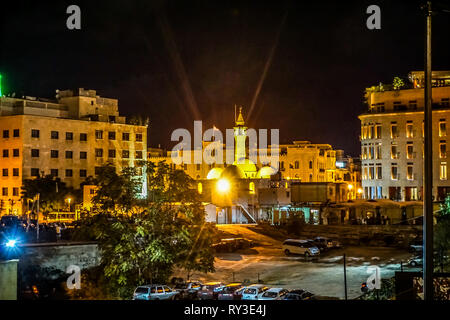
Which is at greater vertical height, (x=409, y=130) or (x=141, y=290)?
(x=409, y=130)

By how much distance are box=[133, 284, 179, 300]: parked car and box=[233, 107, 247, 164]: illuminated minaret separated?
67.1 metres

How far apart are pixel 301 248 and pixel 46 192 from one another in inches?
1034

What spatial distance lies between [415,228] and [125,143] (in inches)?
1394

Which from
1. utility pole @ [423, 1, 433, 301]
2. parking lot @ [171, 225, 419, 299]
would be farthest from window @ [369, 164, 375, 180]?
utility pole @ [423, 1, 433, 301]

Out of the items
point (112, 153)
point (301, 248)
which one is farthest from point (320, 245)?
point (112, 153)

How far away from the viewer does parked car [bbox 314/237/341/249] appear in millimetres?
44406

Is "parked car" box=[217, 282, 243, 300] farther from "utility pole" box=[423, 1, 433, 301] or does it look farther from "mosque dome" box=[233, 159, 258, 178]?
"mosque dome" box=[233, 159, 258, 178]

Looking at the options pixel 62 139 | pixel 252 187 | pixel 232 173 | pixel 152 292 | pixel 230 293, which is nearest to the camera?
pixel 152 292

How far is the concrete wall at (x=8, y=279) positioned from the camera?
1350 centimetres

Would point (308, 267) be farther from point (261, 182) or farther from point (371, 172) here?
point (261, 182)

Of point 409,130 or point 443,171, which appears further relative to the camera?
point 409,130

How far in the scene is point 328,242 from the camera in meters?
45.2

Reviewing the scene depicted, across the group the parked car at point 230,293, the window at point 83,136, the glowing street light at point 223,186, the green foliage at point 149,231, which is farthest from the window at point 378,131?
the parked car at point 230,293

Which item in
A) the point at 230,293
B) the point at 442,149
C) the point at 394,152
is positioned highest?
the point at 442,149
